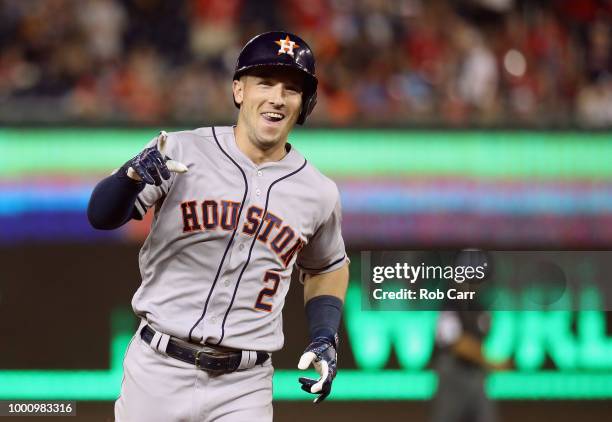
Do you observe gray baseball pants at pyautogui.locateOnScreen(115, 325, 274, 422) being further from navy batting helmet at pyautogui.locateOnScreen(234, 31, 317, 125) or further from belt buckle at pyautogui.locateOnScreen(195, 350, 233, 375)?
navy batting helmet at pyautogui.locateOnScreen(234, 31, 317, 125)

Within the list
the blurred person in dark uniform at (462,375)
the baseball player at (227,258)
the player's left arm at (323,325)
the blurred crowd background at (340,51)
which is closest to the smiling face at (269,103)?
the baseball player at (227,258)

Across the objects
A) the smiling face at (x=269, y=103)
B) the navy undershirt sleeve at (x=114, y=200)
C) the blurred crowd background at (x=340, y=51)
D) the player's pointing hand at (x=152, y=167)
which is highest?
the blurred crowd background at (x=340, y=51)

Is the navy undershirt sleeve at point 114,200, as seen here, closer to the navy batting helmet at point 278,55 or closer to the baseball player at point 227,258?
the baseball player at point 227,258

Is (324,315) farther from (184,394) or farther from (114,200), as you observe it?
(114,200)

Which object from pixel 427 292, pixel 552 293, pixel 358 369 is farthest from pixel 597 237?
pixel 358 369

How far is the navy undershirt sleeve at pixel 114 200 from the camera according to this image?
2695 mm

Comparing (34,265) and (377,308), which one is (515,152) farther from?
(34,265)

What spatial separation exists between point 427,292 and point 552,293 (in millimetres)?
667

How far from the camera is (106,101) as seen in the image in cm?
599

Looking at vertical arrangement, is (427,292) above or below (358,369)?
above

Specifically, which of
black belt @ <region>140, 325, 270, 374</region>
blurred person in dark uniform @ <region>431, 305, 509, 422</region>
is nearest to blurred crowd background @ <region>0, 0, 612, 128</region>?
blurred person in dark uniform @ <region>431, 305, 509, 422</region>

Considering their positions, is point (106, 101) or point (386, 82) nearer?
point (106, 101)

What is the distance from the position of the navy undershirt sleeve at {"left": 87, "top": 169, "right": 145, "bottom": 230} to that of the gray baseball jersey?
88mm

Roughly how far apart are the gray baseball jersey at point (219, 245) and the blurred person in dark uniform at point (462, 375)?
2.08 m
